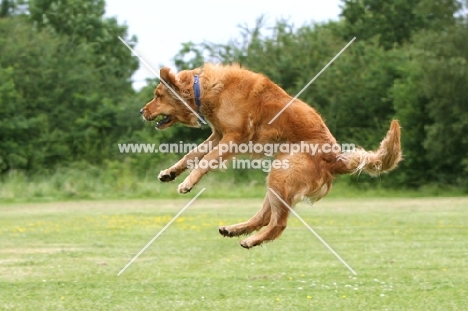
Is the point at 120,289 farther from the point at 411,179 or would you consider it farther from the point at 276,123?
the point at 411,179

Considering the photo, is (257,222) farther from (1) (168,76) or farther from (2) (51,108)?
(2) (51,108)

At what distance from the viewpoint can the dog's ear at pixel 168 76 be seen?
869 centimetres

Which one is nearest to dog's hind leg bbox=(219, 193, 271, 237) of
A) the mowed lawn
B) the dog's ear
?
the dog's ear

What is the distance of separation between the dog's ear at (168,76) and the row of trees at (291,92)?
74.3 ft

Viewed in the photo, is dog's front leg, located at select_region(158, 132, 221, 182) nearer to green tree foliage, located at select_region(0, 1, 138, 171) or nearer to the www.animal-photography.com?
the www.animal-photography.com

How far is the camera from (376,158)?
861 cm

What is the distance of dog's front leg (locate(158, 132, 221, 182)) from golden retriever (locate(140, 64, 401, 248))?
1cm

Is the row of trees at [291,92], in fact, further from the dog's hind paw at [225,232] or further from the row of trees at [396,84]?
the dog's hind paw at [225,232]

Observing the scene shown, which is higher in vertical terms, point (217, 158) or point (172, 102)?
point (172, 102)

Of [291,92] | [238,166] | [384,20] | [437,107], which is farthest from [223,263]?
[384,20]

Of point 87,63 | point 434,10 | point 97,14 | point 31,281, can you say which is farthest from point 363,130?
point 31,281

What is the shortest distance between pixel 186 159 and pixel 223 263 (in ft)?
23.1

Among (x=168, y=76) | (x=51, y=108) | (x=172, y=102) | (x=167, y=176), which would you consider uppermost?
(x=168, y=76)

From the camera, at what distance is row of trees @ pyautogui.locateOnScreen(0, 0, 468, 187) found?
109 feet
